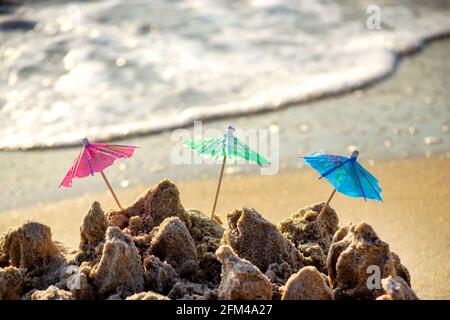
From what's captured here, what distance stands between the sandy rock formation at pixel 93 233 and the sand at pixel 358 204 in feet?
5.95

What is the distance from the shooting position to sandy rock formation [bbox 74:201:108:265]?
3.54 meters

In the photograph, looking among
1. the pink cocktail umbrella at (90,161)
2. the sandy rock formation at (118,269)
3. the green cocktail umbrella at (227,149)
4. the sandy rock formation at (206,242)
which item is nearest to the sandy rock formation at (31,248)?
the pink cocktail umbrella at (90,161)

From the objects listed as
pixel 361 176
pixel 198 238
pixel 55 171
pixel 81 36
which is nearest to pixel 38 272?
pixel 198 238

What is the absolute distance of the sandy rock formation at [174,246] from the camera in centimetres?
339

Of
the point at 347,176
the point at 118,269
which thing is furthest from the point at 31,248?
the point at 347,176

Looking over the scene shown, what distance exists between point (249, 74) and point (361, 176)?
220 inches

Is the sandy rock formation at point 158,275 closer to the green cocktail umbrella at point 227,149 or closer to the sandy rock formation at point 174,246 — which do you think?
the sandy rock formation at point 174,246

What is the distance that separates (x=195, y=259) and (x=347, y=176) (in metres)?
0.79

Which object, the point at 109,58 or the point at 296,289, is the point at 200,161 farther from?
the point at 296,289

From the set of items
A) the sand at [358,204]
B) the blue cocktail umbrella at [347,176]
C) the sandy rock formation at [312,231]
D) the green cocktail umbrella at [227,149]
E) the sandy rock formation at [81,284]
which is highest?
the green cocktail umbrella at [227,149]

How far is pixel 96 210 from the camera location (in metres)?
3.54

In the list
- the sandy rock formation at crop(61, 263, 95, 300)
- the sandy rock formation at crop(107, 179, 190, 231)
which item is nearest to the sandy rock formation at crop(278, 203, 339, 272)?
the sandy rock formation at crop(107, 179, 190, 231)

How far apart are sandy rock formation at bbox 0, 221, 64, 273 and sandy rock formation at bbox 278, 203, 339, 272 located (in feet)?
3.77

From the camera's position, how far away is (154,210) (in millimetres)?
3766
